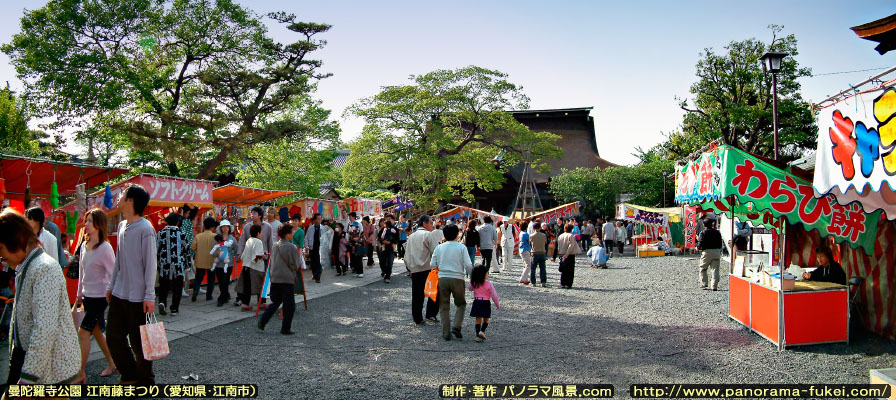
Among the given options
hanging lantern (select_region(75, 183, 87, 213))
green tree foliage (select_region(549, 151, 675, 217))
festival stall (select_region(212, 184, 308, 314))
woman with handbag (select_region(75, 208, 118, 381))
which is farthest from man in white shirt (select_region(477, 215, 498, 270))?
green tree foliage (select_region(549, 151, 675, 217))

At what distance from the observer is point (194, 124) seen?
1377cm

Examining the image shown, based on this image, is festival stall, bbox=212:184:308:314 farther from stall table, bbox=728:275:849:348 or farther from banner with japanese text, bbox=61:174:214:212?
stall table, bbox=728:275:849:348

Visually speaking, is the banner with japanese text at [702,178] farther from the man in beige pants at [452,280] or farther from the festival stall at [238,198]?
the festival stall at [238,198]

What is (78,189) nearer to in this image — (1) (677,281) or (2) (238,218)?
(2) (238,218)

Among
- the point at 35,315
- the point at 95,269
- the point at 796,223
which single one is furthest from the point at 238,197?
the point at 796,223

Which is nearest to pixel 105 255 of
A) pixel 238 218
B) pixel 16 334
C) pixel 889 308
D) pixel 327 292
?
pixel 16 334

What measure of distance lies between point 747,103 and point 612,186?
28.3ft

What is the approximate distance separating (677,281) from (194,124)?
12.7 metres

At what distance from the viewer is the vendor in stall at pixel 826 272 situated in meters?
6.08

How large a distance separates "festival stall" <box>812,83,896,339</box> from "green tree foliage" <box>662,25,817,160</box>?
46.9 ft

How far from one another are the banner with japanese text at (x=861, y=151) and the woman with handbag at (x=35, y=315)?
521 centimetres

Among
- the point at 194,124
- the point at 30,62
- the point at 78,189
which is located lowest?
the point at 78,189

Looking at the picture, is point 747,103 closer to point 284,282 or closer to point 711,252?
point 711,252

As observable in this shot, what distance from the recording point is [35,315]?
2510mm
